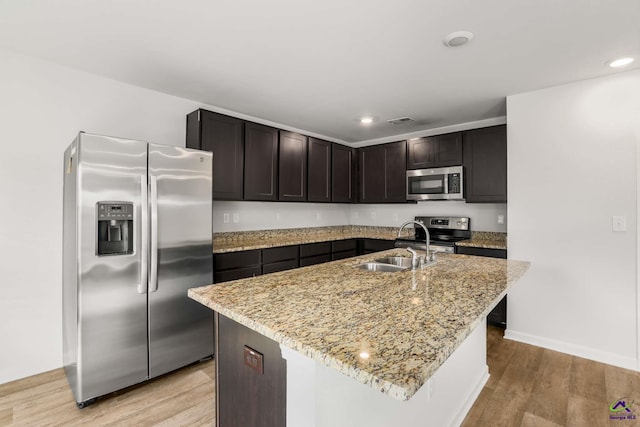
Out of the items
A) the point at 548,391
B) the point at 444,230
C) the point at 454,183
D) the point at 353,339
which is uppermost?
the point at 454,183

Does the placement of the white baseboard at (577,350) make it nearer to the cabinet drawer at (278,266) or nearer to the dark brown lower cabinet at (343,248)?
the dark brown lower cabinet at (343,248)

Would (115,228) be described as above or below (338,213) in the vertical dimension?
below

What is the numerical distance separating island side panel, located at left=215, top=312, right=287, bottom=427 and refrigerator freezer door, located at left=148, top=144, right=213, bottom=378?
110cm

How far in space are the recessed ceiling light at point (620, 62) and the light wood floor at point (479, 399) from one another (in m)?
2.41

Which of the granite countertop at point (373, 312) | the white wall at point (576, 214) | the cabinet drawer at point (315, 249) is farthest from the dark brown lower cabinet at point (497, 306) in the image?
the cabinet drawer at point (315, 249)

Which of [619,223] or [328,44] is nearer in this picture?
[328,44]

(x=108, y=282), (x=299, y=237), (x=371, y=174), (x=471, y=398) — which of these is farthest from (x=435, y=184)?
(x=108, y=282)

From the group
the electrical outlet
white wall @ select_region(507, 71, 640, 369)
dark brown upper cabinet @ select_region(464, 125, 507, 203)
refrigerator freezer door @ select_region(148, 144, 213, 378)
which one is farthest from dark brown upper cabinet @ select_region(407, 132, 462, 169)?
refrigerator freezer door @ select_region(148, 144, 213, 378)

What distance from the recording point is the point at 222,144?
312 centimetres

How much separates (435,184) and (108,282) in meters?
3.52

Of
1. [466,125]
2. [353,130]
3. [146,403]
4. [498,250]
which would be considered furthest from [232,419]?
[466,125]

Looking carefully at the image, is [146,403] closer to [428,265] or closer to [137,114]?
[428,265]

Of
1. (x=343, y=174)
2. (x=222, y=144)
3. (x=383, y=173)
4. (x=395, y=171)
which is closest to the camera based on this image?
(x=222, y=144)

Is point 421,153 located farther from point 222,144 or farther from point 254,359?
point 254,359
